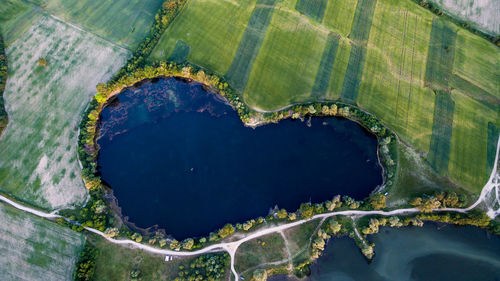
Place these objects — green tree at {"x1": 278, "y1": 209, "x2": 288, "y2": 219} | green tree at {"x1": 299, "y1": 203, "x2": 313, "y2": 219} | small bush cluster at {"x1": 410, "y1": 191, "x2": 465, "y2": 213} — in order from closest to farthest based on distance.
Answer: green tree at {"x1": 299, "y1": 203, "x2": 313, "y2": 219}
green tree at {"x1": 278, "y1": 209, "x2": 288, "y2": 219}
small bush cluster at {"x1": 410, "y1": 191, "x2": 465, "y2": 213}

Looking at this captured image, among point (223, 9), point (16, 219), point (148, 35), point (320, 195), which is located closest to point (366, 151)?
point (320, 195)

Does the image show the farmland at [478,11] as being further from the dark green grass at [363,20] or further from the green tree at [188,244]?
the green tree at [188,244]

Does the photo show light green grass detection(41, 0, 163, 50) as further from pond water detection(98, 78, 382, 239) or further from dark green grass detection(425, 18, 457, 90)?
dark green grass detection(425, 18, 457, 90)

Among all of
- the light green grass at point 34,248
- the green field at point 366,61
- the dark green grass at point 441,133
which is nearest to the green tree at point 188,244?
the light green grass at point 34,248

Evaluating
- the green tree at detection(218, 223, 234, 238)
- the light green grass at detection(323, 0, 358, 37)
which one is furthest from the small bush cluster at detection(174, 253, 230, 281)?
the light green grass at detection(323, 0, 358, 37)

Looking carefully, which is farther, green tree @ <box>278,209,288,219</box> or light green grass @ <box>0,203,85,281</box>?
green tree @ <box>278,209,288,219</box>

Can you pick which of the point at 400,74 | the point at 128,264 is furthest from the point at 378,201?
→ the point at 128,264

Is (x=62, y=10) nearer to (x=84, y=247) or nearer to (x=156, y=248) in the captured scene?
(x=84, y=247)
